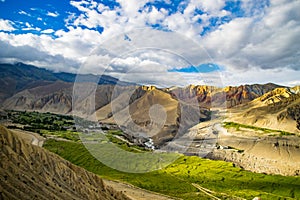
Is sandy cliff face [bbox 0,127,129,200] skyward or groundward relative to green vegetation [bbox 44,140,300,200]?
skyward

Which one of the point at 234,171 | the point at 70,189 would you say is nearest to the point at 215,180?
the point at 234,171

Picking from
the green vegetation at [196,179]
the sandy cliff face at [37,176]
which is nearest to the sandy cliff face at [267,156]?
the green vegetation at [196,179]

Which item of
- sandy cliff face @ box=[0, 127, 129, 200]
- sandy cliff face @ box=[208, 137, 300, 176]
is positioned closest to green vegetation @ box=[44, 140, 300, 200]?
sandy cliff face @ box=[208, 137, 300, 176]

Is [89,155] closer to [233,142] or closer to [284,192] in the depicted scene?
[284,192]

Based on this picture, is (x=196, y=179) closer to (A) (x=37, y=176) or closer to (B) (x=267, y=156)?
(B) (x=267, y=156)

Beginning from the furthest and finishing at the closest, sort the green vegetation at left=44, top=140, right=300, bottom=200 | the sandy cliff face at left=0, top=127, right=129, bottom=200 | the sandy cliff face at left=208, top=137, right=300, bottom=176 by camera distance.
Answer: the sandy cliff face at left=208, top=137, right=300, bottom=176 → the green vegetation at left=44, top=140, right=300, bottom=200 → the sandy cliff face at left=0, top=127, right=129, bottom=200

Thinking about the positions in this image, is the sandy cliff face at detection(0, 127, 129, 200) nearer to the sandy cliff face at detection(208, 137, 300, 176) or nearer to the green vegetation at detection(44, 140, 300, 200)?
the green vegetation at detection(44, 140, 300, 200)
